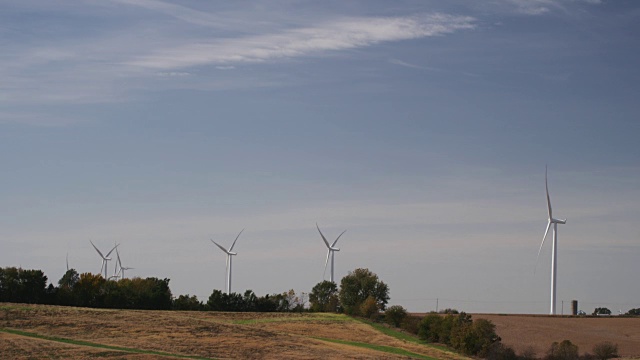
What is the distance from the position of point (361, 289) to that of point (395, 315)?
47.5 feet

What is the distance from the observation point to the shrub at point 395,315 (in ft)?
319

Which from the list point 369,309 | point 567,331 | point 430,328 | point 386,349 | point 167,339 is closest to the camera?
point 167,339

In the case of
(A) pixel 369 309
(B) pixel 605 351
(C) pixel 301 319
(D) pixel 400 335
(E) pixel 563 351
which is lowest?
(E) pixel 563 351

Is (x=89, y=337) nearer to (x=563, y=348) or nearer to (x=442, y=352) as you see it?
(x=442, y=352)

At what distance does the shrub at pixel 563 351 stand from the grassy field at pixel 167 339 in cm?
809

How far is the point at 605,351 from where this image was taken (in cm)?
7894

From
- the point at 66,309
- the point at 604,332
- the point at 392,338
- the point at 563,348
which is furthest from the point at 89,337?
the point at 604,332

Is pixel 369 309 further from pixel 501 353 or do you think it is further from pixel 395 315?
pixel 501 353

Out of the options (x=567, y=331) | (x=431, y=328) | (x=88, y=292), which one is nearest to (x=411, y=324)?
(x=431, y=328)

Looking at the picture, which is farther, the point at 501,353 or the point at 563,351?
the point at 563,351

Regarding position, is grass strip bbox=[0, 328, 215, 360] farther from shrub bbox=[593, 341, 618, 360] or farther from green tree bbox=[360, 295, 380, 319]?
green tree bbox=[360, 295, 380, 319]

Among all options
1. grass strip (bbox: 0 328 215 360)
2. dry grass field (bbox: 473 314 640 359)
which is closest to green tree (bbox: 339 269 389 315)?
dry grass field (bbox: 473 314 640 359)

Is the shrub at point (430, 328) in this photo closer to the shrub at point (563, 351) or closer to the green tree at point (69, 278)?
the shrub at point (563, 351)

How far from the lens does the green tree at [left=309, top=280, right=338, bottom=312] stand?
113125 mm
